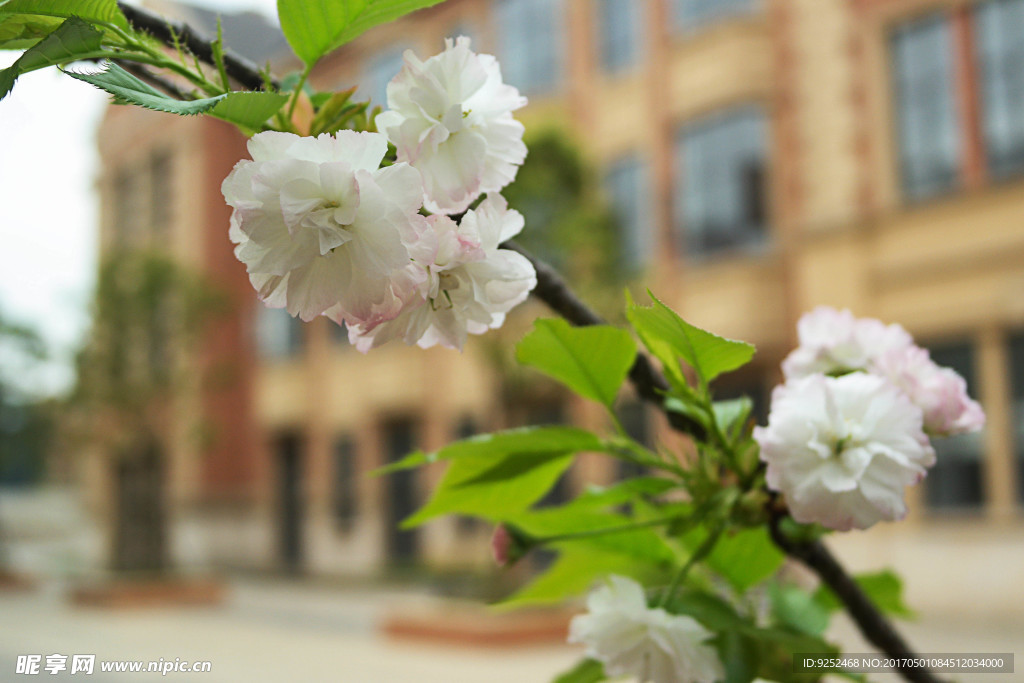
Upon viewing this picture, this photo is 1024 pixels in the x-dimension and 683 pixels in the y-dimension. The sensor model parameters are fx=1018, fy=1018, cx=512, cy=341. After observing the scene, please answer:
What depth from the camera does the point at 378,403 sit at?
843 inches

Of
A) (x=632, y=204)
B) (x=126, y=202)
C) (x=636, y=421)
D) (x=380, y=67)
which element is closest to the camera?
(x=636, y=421)

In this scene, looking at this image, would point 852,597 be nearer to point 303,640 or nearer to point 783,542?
point 783,542

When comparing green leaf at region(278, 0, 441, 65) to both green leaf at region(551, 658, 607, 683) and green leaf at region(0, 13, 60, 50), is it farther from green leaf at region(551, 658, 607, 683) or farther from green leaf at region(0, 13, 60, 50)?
green leaf at region(551, 658, 607, 683)

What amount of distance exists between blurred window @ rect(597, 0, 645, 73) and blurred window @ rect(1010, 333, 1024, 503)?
7911 mm

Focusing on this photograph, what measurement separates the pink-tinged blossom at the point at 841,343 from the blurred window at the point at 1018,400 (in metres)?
12.2

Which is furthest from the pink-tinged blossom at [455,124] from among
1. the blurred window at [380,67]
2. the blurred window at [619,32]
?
the blurred window at [380,67]

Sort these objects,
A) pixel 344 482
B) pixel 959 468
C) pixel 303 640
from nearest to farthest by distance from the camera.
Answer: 1. pixel 303 640
2. pixel 959 468
3. pixel 344 482

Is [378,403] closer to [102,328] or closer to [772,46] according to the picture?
[102,328]

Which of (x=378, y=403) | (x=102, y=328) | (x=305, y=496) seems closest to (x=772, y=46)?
(x=378, y=403)

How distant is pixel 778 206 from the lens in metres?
14.4

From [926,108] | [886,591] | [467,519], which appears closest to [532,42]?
[926,108]

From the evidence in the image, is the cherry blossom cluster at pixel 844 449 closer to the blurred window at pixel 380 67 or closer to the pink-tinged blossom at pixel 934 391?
the pink-tinged blossom at pixel 934 391

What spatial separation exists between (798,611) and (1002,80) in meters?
13.0

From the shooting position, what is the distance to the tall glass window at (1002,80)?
11953mm
